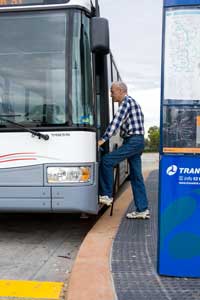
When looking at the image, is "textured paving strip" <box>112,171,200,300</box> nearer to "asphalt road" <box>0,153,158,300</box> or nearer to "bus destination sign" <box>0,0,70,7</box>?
"asphalt road" <box>0,153,158,300</box>

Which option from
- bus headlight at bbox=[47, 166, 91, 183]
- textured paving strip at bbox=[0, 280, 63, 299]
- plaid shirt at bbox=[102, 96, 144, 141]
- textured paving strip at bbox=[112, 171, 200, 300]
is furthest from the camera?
plaid shirt at bbox=[102, 96, 144, 141]

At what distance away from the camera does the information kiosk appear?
416 cm

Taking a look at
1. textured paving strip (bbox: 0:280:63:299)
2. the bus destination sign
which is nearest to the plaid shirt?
the bus destination sign

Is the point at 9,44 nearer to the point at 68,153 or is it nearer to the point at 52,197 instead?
the point at 68,153

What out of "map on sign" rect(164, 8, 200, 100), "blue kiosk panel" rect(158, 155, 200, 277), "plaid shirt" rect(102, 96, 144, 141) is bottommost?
"blue kiosk panel" rect(158, 155, 200, 277)

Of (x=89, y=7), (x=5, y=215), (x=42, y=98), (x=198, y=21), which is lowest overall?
(x=5, y=215)

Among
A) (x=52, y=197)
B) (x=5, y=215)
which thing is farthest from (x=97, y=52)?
(x=5, y=215)

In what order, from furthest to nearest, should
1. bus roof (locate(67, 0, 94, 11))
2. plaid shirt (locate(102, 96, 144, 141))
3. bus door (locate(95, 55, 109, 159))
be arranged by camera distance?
bus door (locate(95, 55, 109, 159))
plaid shirt (locate(102, 96, 144, 141))
bus roof (locate(67, 0, 94, 11))

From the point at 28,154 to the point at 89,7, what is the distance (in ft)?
6.67

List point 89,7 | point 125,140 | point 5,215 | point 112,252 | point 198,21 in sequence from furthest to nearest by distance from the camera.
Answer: point 5,215, point 125,140, point 89,7, point 112,252, point 198,21

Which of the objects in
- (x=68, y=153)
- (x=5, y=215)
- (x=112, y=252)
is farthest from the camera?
(x=5, y=215)

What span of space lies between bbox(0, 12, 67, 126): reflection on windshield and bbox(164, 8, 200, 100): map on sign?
205 cm

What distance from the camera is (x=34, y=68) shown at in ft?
19.8

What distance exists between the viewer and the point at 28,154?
5973 mm
